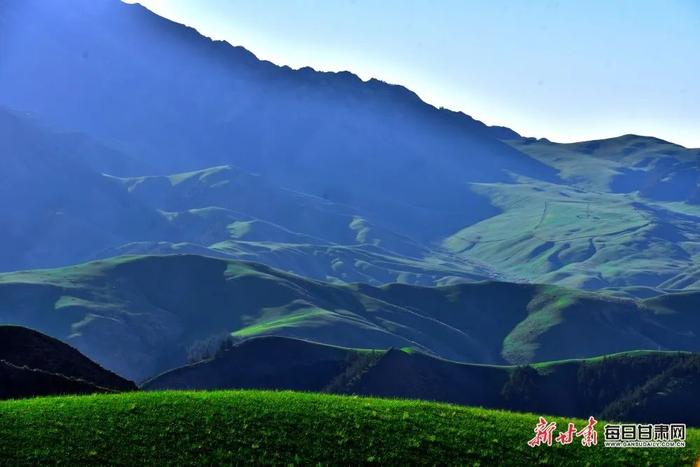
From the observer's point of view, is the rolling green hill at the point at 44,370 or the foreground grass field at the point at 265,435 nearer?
the foreground grass field at the point at 265,435

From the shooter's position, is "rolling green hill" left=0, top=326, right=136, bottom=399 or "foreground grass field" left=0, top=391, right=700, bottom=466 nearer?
"foreground grass field" left=0, top=391, right=700, bottom=466

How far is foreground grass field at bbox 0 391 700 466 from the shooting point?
38.4 m

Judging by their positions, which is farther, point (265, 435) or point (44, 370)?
point (44, 370)

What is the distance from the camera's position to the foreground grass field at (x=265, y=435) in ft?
126

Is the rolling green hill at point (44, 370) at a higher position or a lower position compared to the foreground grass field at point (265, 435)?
lower

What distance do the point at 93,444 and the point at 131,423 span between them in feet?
8.69

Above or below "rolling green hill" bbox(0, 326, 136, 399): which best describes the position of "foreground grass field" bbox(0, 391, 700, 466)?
above

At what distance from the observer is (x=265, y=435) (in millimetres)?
40656

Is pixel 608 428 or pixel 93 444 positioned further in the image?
pixel 608 428

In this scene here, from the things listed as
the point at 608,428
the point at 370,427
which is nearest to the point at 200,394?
the point at 370,427

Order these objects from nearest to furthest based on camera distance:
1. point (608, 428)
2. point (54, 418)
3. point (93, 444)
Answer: point (93, 444)
point (54, 418)
point (608, 428)

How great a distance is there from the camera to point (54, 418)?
41.5m

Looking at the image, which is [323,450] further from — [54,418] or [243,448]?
[54,418]

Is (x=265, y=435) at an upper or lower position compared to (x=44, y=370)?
upper
